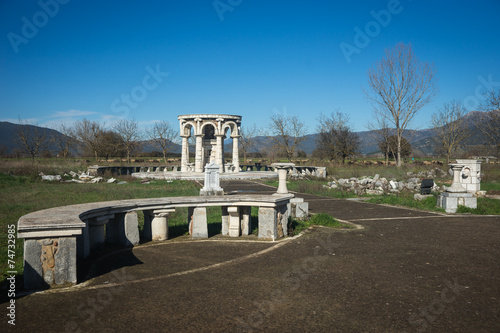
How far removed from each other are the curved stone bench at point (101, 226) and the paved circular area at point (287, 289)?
0.41m

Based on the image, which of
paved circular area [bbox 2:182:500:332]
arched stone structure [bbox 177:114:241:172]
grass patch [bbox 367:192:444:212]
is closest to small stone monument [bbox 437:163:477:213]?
grass patch [bbox 367:192:444:212]

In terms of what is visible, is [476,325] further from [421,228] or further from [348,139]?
[348,139]

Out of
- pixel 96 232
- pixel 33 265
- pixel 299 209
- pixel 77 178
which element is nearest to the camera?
pixel 33 265

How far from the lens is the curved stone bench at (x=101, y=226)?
18.1 feet

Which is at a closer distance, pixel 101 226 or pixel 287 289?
pixel 287 289

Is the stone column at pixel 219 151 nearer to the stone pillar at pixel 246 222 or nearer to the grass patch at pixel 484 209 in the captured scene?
the grass patch at pixel 484 209

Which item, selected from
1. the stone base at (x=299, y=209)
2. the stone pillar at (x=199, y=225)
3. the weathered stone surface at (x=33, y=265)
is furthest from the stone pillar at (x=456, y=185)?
the weathered stone surface at (x=33, y=265)

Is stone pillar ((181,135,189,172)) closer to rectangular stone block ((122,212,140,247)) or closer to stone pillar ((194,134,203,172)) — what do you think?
stone pillar ((194,134,203,172))

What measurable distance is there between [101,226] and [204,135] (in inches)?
1164

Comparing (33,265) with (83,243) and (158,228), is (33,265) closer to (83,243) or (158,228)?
(83,243)

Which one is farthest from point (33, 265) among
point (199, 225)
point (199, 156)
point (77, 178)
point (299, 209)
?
point (199, 156)

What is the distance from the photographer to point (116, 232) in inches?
327

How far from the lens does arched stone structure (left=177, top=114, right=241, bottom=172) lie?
35625 millimetres

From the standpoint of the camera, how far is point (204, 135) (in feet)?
122
